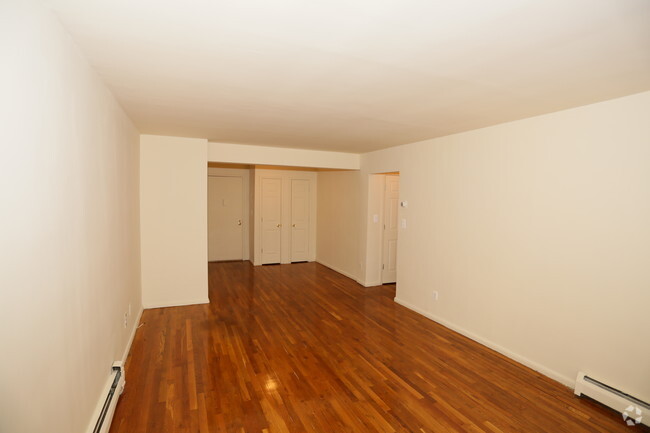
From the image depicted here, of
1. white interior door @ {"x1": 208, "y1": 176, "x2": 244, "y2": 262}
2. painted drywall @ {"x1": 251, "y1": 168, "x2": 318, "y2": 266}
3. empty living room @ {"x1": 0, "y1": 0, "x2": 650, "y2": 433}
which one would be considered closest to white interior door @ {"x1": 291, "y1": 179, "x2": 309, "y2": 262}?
painted drywall @ {"x1": 251, "y1": 168, "x2": 318, "y2": 266}

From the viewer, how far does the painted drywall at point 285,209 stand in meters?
7.73

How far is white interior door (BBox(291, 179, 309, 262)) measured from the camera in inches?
320

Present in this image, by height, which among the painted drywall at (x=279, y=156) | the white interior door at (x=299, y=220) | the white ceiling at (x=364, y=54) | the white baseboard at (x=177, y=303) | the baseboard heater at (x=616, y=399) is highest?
the white ceiling at (x=364, y=54)

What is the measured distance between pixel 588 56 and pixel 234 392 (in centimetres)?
339

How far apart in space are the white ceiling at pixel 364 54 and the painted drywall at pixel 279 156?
1876 millimetres

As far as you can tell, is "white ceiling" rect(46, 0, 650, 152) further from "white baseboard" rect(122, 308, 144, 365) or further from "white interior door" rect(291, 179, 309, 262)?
"white interior door" rect(291, 179, 309, 262)

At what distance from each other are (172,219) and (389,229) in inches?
147

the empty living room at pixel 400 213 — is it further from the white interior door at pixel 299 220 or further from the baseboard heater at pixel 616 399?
the white interior door at pixel 299 220

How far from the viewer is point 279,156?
5.53 m

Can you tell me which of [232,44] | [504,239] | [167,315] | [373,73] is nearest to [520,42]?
[373,73]

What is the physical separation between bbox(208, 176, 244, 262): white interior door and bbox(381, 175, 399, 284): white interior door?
3.89m

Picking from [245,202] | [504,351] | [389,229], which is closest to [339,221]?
[389,229]

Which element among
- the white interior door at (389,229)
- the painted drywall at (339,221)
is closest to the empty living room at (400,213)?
the white interior door at (389,229)

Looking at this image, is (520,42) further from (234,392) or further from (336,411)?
(234,392)
